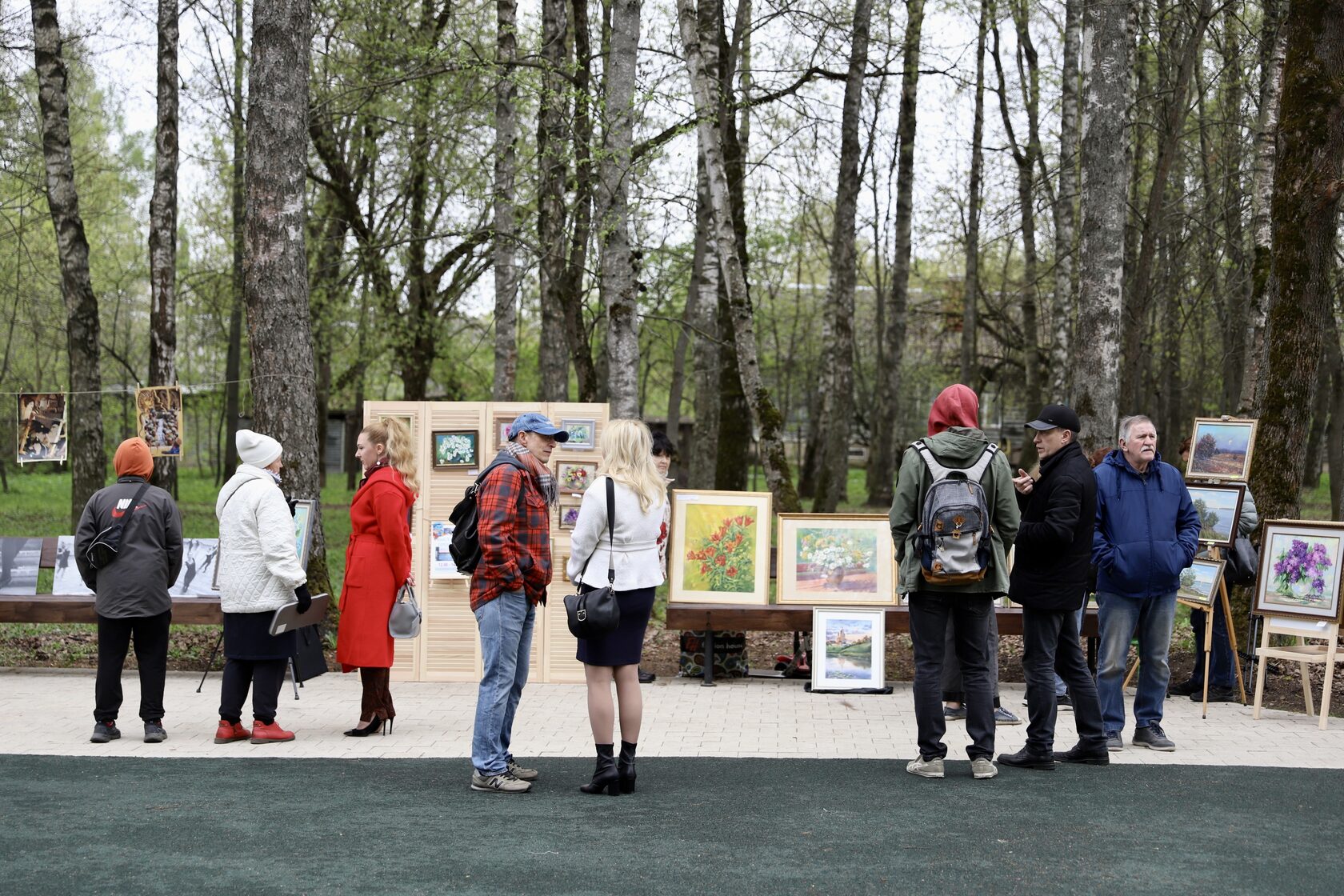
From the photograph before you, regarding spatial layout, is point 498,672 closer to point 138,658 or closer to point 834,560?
point 138,658

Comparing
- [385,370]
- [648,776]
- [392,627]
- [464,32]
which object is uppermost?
[464,32]

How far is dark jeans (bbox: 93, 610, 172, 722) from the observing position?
736 cm

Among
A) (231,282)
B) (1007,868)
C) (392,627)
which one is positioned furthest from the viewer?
(231,282)

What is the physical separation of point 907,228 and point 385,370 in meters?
11.3

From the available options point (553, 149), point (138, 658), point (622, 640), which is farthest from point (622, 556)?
point (553, 149)

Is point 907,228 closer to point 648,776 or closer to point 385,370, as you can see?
point 385,370

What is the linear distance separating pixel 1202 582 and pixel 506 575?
503cm

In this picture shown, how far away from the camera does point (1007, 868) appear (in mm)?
4965

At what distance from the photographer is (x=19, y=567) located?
10.1 m

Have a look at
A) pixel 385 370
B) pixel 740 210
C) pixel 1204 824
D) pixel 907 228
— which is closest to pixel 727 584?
pixel 1204 824

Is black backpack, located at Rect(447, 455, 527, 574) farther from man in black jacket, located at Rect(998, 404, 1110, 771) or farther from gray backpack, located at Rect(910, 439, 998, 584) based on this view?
man in black jacket, located at Rect(998, 404, 1110, 771)

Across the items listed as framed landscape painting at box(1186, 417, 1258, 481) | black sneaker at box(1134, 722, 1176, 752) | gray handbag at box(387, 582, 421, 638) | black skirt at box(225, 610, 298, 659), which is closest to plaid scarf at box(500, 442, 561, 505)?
gray handbag at box(387, 582, 421, 638)

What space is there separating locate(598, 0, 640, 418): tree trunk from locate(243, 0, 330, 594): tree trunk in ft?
8.76

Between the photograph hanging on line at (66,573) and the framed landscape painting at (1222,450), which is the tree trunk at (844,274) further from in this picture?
the photograph hanging on line at (66,573)
